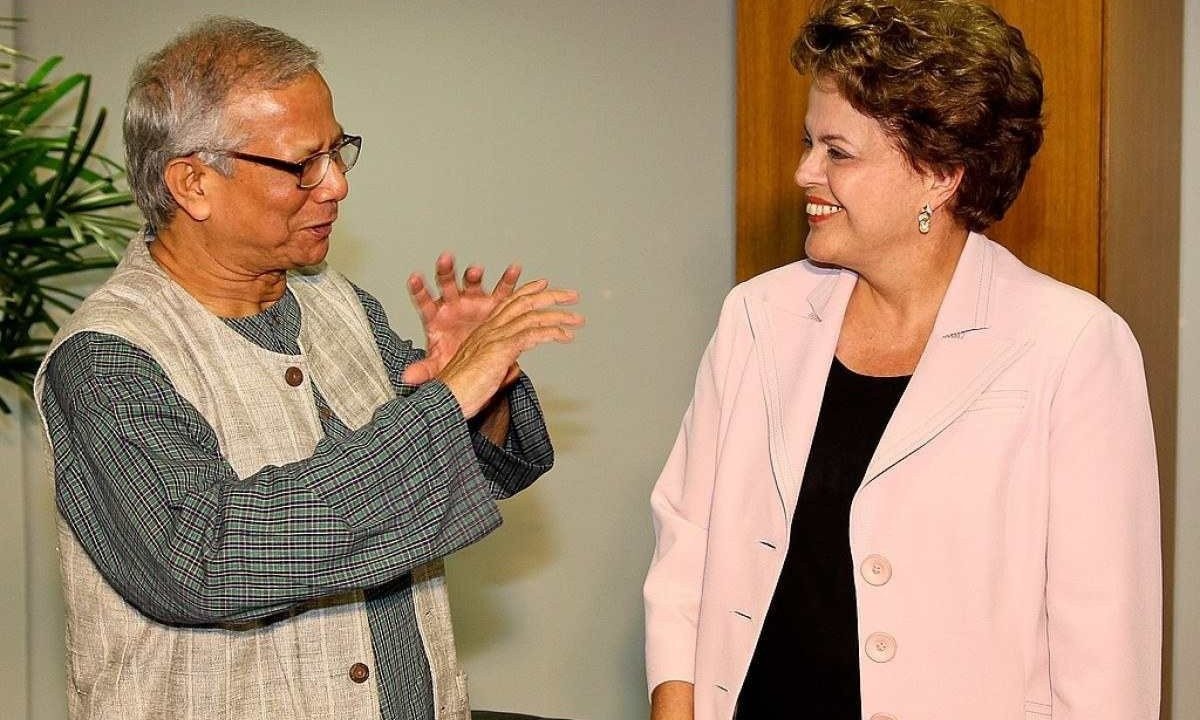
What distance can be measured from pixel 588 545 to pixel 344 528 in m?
2.07

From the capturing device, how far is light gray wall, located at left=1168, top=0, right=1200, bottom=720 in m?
3.16

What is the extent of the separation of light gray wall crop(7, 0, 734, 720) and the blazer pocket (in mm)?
2009

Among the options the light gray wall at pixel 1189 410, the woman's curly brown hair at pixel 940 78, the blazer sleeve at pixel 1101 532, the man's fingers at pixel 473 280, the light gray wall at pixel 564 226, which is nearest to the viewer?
the blazer sleeve at pixel 1101 532

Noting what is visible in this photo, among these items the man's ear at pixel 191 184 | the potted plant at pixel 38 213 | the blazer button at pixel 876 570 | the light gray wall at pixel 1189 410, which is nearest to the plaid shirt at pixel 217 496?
the man's ear at pixel 191 184

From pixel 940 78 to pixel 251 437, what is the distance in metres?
1.08

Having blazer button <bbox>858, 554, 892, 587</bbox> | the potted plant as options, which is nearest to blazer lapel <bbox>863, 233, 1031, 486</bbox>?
blazer button <bbox>858, 554, 892, 587</bbox>

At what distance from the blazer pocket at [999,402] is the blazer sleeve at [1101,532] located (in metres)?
0.05

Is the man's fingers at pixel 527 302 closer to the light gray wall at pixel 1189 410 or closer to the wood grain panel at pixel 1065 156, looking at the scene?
the wood grain panel at pixel 1065 156

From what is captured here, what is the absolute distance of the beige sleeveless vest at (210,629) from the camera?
187cm

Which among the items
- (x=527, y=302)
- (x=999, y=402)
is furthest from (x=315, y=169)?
(x=999, y=402)

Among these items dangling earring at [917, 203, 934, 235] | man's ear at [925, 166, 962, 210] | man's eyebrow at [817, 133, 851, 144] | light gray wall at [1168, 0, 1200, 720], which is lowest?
light gray wall at [1168, 0, 1200, 720]

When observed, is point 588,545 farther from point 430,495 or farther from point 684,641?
point 430,495

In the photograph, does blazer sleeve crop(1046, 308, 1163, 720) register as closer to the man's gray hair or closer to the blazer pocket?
the blazer pocket

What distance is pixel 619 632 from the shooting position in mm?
3805
